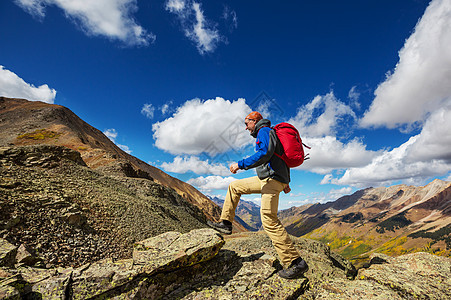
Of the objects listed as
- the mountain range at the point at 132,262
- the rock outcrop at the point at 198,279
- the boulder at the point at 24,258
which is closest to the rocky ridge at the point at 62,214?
the mountain range at the point at 132,262

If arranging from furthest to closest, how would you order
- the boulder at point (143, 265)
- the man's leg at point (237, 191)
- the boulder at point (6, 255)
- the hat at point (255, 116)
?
the hat at point (255, 116), the man's leg at point (237, 191), the boulder at point (6, 255), the boulder at point (143, 265)

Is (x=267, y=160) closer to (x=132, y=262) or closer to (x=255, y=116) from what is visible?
(x=255, y=116)

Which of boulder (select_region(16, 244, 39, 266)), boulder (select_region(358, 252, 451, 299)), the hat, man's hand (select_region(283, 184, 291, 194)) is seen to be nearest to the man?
man's hand (select_region(283, 184, 291, 194))

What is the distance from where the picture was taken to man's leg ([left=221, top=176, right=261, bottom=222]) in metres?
6.43

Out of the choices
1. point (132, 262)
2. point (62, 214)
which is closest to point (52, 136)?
point (62, 214)

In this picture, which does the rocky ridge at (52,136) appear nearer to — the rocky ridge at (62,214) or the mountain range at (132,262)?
the rocky ridge at (62,214)

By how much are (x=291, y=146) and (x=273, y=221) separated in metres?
2.35

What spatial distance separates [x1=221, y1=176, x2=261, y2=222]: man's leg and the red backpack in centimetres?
118

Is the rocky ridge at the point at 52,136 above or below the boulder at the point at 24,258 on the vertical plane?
above

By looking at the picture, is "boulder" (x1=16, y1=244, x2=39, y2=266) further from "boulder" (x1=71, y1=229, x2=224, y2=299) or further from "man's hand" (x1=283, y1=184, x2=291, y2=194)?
"man's hand" (x1=283, y1=184, x2=291, y2=194)

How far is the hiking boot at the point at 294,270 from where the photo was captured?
239 inches

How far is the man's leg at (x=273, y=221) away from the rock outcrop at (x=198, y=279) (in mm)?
847

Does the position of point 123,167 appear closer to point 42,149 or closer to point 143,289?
point 42,149

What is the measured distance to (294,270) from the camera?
6086mm
